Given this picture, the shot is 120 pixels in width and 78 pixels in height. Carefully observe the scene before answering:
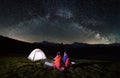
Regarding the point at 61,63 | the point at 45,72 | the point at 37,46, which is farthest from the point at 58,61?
the point at 37,46

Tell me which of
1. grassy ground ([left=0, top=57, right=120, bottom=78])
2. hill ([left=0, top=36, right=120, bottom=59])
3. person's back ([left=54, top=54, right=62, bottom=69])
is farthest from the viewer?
hill ([left=0, top=36, right=120, bottom=59])

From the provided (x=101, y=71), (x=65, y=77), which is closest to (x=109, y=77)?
(x=101, y=71)

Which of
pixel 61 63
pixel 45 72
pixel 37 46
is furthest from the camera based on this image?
pixel 37 46

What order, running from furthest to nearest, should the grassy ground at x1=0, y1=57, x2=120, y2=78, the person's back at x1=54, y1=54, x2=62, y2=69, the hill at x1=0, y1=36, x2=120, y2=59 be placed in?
1. the hill at x1=0, y1=36, x2=120, y2=59
2. the person's back at x1=54, y1=54, x2=62, y2=69
3. the grassy ground at x1=0, y1=57, x2=120, y2=78

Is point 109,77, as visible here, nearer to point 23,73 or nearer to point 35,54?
point 23,73

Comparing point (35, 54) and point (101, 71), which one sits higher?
point (35, 54)

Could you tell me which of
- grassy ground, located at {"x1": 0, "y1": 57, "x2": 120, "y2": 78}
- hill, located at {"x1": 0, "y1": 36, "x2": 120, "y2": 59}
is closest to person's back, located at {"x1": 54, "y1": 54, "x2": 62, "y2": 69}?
grassy ground, located at {"x1": 0, "y1": 57, "x2": 120, "y2": 78}

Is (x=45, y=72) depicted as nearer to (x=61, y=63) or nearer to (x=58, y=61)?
(x=58, y=61)

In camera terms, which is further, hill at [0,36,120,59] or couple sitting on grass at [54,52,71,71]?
hill at [0,36,120,59]

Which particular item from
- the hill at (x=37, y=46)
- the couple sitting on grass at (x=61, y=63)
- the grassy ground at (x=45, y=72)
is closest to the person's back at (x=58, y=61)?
the couple sitting on grass at (x=61, y=63)

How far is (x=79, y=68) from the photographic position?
22922mm

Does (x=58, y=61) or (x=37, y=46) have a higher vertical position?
A: (x=37, y=46)

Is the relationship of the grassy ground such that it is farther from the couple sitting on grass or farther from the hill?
the hill

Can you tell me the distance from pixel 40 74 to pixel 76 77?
359 cm
